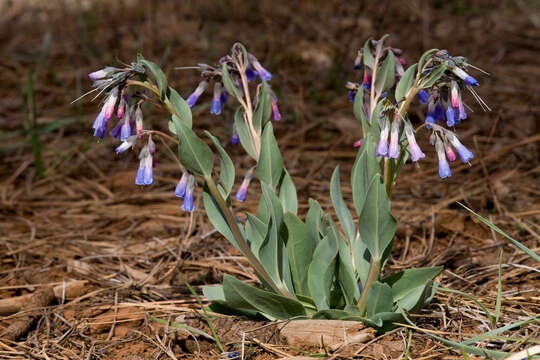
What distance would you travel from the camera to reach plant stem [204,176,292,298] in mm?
2479

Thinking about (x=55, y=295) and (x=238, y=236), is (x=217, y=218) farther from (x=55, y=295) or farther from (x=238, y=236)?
(x=55, y=295)

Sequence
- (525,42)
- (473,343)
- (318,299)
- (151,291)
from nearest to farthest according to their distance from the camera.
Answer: (473,343) < (318,299) < (151,291) < (525,42)

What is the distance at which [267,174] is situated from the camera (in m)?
2.66

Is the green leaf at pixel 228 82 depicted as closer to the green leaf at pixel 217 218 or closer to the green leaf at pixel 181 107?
the green leaf at pixel 181 107

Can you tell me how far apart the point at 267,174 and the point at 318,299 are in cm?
59

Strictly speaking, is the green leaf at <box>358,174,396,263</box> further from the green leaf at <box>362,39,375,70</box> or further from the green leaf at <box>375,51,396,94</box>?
the green leaf at <box>362,39,375,70</box>

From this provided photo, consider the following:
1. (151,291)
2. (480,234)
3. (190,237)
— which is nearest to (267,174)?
(151,291)

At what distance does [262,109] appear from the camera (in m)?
2.64

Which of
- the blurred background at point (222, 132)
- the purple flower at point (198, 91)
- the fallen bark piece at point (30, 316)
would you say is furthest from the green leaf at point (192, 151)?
the fallen bark piece at point (30, 316)

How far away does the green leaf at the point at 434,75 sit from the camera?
2.26m

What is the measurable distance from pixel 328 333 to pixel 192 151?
0.94m

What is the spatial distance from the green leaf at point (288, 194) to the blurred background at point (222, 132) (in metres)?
0.72

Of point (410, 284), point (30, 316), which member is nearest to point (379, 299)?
point (410, 284)

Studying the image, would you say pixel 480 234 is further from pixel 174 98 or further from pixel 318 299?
pixel 174 98
